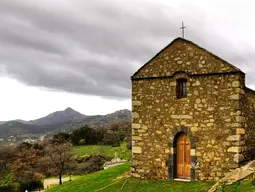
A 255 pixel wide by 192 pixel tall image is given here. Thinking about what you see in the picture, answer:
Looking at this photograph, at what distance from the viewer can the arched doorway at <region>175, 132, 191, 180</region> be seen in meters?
14.9

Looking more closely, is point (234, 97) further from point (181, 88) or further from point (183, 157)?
point (183, 157)

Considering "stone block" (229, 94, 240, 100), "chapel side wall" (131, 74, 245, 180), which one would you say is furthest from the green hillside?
"stone block" (229, 94, 240, 100)

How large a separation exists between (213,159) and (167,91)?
150 inches

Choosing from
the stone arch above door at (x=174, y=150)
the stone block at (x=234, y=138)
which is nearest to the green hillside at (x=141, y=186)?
the stone arch above door at (x=174, y=150)

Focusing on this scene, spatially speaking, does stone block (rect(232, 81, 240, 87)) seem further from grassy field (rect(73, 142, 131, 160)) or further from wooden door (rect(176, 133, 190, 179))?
grassy field (rect(73, 142, 131, 160))

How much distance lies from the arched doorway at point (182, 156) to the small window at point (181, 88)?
71.5 inches

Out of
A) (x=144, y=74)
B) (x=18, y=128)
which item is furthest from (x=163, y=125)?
(x=18, y=128)

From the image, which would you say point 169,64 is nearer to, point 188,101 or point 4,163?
point 188,101

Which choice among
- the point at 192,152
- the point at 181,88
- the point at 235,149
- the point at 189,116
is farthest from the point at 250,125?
the point at 181,88

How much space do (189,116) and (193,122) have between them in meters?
0.33

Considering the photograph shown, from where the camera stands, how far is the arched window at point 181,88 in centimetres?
1515

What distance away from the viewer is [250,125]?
14922 mm

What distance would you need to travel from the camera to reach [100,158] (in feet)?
150

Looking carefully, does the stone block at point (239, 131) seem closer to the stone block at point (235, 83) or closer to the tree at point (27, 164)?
the stone block at point (235, 83)
